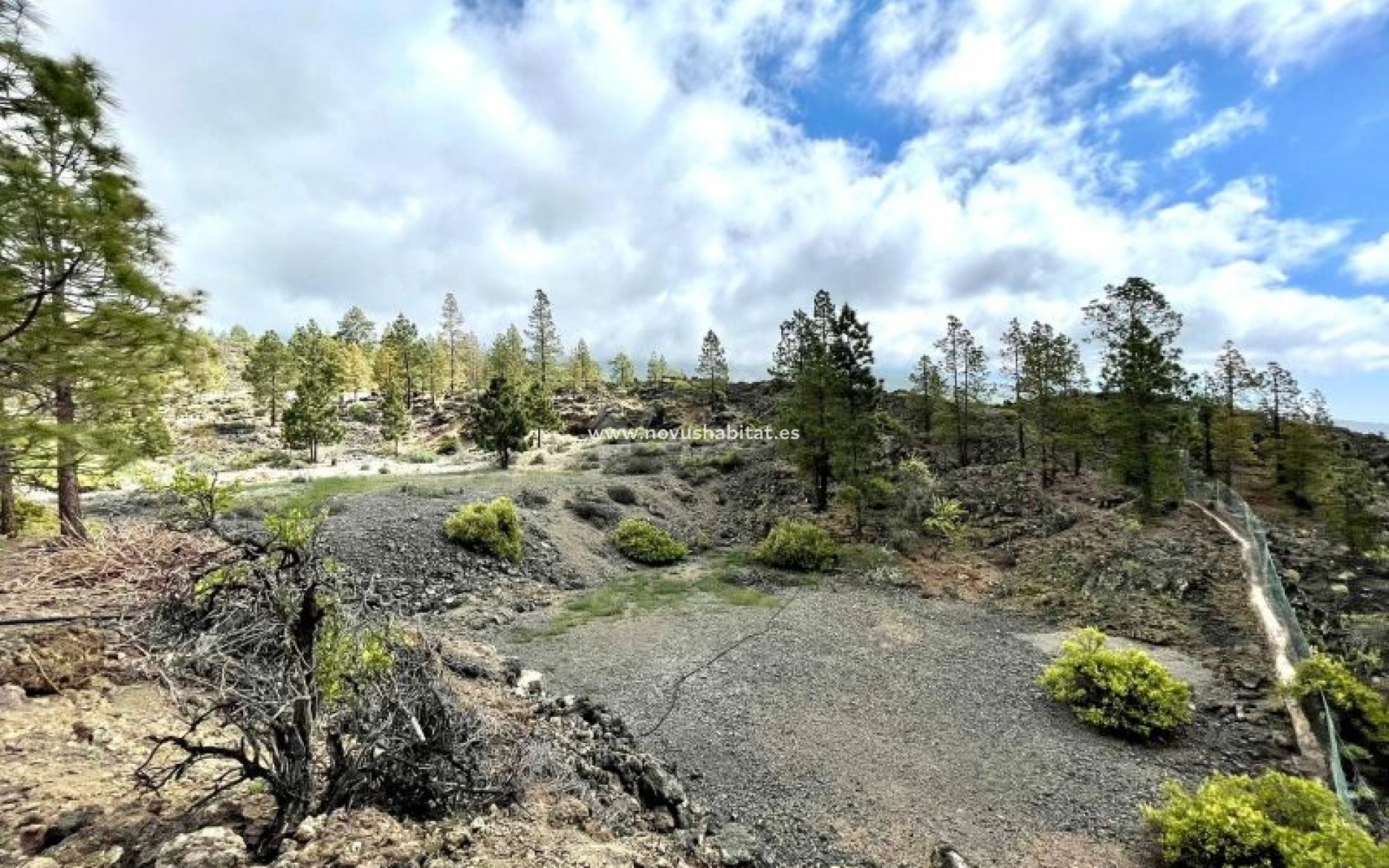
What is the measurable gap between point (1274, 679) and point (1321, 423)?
3333 cm

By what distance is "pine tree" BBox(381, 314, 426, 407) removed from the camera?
6316 centimetres

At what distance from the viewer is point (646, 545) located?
21.7 metres

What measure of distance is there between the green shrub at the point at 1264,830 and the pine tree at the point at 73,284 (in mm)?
11513

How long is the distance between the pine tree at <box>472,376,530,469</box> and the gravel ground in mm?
26243

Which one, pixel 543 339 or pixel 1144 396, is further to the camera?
pixel 543 339

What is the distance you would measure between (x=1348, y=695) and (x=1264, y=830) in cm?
549

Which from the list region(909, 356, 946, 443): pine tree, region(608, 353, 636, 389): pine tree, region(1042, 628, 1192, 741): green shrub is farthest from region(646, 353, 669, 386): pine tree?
region(1042, 628, 1192, 741): green shrub

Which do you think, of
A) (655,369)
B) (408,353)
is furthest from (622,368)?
(408,353)

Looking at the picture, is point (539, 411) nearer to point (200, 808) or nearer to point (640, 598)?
point (640, 598)

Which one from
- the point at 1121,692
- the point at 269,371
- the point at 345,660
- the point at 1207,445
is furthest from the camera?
the point at 269,371

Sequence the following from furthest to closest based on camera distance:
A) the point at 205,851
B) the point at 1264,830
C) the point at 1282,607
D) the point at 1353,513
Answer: the point at 1353,513
the point at 1282,607
the point at 1264,830
the point at 205,851

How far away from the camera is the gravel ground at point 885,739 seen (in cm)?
729

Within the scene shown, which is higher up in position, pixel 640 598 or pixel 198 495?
pixel 198 495

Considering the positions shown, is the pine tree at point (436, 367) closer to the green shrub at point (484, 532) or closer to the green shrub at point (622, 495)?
the green shrub at point (622, 495)
